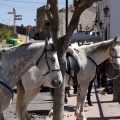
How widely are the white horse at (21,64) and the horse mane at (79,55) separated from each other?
10.1ft

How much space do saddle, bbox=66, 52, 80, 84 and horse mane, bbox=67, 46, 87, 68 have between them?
0.27ft

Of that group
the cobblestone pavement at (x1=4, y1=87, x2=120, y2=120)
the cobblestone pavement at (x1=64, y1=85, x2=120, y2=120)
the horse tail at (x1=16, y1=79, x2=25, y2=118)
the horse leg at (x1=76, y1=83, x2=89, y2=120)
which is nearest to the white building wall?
the cobblestone pavement at (x1=4, y1=87, x2=120, y2=120)

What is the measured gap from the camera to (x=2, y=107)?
482 centimetres

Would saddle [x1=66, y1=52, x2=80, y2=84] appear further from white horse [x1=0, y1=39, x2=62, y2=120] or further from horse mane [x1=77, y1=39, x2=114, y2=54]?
white horse [x1=0, y1=39, x2=62, y2=120]

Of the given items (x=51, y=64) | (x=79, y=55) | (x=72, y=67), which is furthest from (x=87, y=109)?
(x=51, y=64)

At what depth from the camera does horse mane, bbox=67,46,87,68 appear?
8.30 metres

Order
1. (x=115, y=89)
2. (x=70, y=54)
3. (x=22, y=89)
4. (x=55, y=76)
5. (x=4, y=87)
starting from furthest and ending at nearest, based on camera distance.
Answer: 1. (x=115, y=89)
2. (x=70, y=54)
3. (x=22, y=89)
4. (x=55, y=76)
5. (x=4, y=87)

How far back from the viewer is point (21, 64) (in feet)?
16.5

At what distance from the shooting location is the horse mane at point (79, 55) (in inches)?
327

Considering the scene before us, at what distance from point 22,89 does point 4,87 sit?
2389 mm

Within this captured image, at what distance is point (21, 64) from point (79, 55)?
12.4ft

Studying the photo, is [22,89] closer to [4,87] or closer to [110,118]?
[4,87]

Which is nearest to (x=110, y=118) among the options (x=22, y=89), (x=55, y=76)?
(x=22, y=89)

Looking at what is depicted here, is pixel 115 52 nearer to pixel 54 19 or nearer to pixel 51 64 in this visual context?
pixel 54 19
